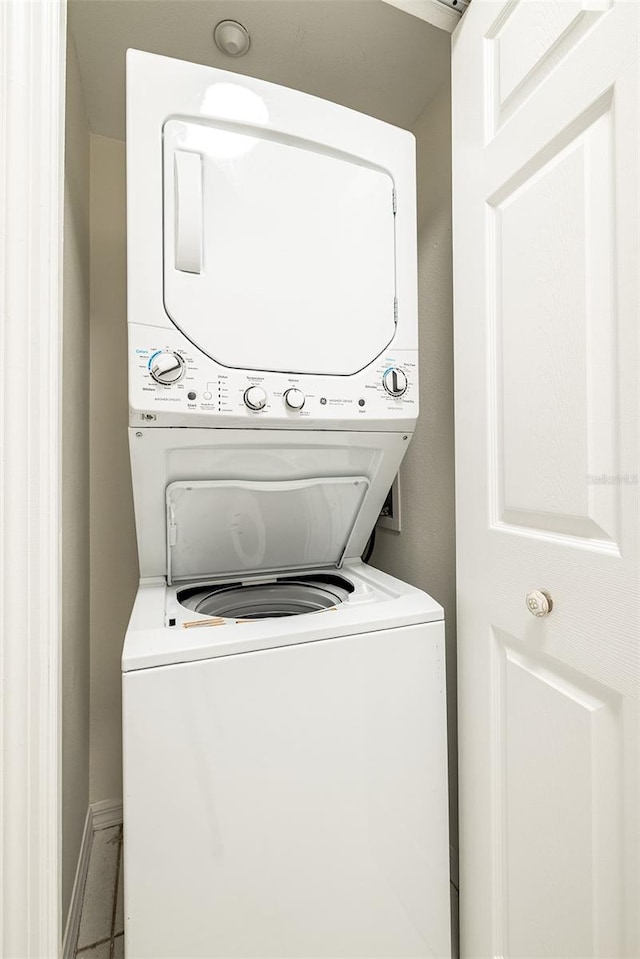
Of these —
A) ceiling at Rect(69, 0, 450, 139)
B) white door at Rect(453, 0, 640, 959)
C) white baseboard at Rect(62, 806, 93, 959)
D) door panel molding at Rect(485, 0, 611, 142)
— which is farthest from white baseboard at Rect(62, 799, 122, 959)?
ceiling at Rect(69, 0, 450, 139)

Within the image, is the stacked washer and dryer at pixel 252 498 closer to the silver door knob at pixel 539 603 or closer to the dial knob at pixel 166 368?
the dial knob at pixel 166 368

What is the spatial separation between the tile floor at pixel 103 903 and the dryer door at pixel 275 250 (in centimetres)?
178

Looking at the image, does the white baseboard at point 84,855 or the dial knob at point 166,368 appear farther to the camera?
the white baseboard at point 84,855

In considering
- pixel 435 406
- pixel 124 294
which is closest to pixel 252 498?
pixel 435 406

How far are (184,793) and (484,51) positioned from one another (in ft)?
6.04

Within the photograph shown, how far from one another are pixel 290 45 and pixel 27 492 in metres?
1.62

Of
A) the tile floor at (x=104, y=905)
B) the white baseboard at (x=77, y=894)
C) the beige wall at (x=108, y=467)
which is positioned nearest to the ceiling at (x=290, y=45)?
the beige wall at (x=108, y=467)

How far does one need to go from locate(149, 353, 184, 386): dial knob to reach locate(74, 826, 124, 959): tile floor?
5.53 ft

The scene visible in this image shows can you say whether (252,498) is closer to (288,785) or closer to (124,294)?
(288,785)

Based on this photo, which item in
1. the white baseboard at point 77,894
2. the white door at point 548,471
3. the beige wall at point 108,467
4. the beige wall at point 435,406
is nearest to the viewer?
the white door at point 548,471

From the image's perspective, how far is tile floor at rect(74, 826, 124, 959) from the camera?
4.54 ft

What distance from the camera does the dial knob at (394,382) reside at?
1304 mm

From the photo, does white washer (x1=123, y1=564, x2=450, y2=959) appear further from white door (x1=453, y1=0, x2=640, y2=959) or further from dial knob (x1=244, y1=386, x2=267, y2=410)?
dial knob (x1=244, y1=386, x2=267, y2=410)

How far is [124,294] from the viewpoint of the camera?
1897 millimetres
